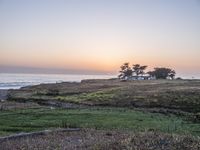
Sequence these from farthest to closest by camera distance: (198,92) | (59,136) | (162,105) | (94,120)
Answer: (198,92) < (162,105) < (94,120) < (59,136)

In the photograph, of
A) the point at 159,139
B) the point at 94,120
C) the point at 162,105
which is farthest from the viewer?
the point at 162,105

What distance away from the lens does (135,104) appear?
227 feet

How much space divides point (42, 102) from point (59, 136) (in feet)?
173

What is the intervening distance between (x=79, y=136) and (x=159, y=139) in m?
6.70

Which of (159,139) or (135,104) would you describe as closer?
(159,139)

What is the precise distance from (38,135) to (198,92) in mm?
55629

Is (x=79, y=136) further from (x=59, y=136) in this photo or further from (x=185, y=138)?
(x=185, y=138)

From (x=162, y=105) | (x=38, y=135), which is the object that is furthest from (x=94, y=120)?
(x=162, y=105)

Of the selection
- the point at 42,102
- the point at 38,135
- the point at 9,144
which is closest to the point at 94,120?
the point at 38,135

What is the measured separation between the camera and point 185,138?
21.2m

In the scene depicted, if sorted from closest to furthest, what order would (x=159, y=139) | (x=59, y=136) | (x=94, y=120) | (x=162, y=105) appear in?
(x=159, y=139)
(x=59, y=136)
(x=94, y=120)
(x=162, y=105)

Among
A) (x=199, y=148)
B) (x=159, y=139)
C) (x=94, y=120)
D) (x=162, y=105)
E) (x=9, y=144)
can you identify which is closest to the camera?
(x=199, y=148)

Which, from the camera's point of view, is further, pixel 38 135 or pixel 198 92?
pixel 198 92

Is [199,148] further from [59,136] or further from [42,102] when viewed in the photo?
[42,102]
